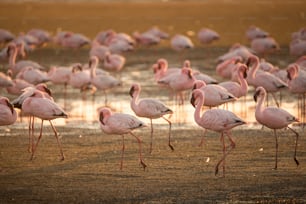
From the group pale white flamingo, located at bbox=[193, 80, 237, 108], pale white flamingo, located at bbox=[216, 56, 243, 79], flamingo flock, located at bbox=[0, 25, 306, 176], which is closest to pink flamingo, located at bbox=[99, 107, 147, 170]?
flamingo flock, located at bbox=[0, 25, 306, 176]

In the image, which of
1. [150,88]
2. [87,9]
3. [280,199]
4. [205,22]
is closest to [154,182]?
[280,199]

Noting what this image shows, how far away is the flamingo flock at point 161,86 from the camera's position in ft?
42.6

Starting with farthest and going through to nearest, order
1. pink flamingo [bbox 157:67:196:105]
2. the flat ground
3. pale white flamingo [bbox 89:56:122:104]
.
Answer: pale white flamingo [bbox 89:56:122:104] < pink flamingo [bbox 157:67:196:105] < the flat ground

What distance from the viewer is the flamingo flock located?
13.0m

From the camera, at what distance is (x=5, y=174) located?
491 inches

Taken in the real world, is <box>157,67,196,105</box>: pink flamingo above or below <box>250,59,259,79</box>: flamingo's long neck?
below

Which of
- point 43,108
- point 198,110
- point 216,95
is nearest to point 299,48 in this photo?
point 216,95

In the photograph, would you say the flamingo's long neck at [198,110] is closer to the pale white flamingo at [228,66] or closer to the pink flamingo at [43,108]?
the pink flamingo at [43,108]

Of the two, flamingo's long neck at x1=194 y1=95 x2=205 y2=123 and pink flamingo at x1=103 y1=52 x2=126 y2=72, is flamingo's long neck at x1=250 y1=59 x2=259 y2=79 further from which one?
pink flamingo at x1=103 y1=52 x2=126 y2=72

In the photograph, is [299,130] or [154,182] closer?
[154,182]

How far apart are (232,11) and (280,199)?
3651cm

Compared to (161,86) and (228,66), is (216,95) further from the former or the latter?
(228,66)

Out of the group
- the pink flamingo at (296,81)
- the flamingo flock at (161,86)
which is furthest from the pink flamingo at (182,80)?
the pink flamingo at (296,81)

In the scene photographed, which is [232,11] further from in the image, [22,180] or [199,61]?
[22,180]
